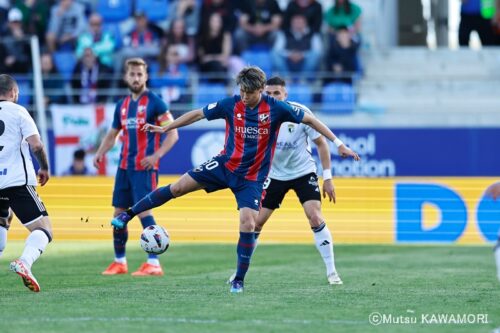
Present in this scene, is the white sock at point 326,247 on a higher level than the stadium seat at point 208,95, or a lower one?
lower

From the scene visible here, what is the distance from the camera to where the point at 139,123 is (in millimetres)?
13297

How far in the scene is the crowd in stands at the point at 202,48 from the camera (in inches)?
942

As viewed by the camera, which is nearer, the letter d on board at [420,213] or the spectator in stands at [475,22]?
the letter d on board at [420,213]

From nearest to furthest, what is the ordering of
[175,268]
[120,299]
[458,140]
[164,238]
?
[120,299] → [164,238] → [175,268] → [458,140]

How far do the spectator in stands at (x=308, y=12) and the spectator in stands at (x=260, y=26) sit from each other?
0.72 ft

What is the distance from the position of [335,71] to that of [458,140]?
3.07 meters

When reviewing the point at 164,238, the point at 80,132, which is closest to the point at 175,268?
the point at 164,238

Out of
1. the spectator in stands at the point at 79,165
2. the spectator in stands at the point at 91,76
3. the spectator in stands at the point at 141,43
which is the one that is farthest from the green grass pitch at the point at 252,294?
the spectator in stands at the point at 141,43

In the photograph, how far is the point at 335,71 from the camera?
2391 cm

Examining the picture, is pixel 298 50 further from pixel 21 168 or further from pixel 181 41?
pixel 21 168

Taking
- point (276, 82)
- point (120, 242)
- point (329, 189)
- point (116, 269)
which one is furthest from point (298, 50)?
point (329, 189)

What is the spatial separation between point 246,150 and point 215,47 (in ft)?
44.5

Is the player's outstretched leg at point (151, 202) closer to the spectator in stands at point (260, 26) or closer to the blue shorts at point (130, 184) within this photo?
the blue shorts at point (130, 184)

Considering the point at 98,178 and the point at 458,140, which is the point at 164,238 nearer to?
the point at 98,178
